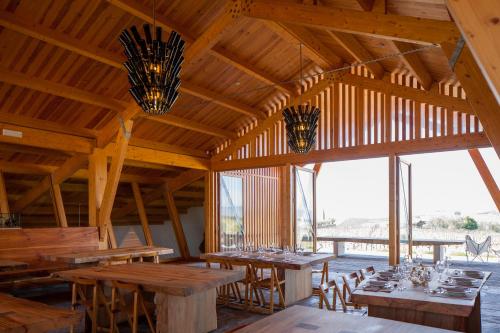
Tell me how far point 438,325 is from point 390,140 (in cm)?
460

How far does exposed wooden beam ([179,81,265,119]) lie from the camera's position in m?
7.23

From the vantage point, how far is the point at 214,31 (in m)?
5.65

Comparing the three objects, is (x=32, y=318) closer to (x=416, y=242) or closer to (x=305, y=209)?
(x=305, y=209)

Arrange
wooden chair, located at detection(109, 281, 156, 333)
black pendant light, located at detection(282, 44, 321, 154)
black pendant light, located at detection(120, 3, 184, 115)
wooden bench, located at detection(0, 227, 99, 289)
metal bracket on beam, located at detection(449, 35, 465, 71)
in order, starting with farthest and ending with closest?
wooden bench, located at detection(0, 227, 99, 289), black pendant light, located at detection(282, 44, 321, 154), wooden chair, located at detection(109, 281, 156, 333), black pendant light, located at detection(120, 3, 184, 115), metal bracket on beam, located at detection(449, 35, 465, 71)

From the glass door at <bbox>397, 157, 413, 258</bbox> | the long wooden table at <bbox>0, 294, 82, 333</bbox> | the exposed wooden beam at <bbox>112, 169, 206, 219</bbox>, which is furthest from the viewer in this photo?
the exposed wooden beam at <bbox>112, 169, 206, 219</bbox>

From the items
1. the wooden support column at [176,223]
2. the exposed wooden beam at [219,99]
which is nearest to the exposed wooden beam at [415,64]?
the exposed wooden beam at [219,99]

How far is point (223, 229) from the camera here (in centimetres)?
988

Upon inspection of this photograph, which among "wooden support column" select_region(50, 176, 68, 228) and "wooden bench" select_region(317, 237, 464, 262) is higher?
"wooden support column" select_region(50, 176, 68, 228)

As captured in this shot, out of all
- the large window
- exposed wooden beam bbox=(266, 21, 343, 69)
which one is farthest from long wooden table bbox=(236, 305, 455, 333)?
the large window

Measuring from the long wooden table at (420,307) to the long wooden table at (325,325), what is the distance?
0.85 m

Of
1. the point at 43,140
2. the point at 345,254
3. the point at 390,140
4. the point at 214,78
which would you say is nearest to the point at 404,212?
the point at 390,140

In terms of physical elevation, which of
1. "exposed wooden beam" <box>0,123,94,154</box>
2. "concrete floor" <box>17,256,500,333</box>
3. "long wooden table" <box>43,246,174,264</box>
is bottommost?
"concrete floor" <box>17,256,500,333</box>

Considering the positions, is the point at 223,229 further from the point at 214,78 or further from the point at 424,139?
the point at 424,139

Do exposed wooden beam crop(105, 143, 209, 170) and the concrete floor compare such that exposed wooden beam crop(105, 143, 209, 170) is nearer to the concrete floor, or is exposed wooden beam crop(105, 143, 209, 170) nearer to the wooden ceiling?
the wooden ceiling
